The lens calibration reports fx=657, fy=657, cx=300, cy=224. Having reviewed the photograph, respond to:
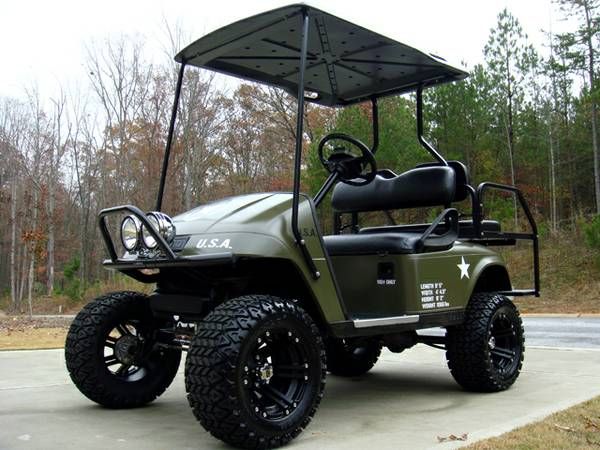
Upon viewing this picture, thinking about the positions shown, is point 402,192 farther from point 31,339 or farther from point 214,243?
point 31,339

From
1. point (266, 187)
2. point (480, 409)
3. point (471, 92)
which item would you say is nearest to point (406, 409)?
point (480, 409)

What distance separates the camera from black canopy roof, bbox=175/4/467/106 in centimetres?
439

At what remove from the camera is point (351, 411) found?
4559 mm

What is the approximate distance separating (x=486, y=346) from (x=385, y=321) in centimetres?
122

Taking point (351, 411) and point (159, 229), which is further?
point (351, 411)

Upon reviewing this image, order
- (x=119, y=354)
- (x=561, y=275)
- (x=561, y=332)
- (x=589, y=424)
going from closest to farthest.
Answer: (x=589, y=424) < (x=119, y=354) < (x=561, y=332) < (x=561, y=275)

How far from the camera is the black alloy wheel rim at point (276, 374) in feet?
11.4

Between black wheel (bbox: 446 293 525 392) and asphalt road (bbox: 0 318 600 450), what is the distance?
0.12m

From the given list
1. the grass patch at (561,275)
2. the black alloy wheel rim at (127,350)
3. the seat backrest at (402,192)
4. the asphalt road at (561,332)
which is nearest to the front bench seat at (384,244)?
the seat backrest at (402,192)

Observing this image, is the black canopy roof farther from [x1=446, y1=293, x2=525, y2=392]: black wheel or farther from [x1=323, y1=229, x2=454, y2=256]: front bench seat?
[x1=446, y1=293, x2=525, y2=392]: black wheel

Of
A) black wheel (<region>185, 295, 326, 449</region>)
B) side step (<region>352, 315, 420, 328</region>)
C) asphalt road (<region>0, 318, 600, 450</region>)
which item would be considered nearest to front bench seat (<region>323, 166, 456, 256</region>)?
side step (<region>352, 315, 420, 328</region>)

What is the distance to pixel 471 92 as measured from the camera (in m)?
22.6

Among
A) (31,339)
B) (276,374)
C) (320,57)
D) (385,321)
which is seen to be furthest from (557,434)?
(31,339)

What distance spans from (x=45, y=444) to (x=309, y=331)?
61.9 inches
